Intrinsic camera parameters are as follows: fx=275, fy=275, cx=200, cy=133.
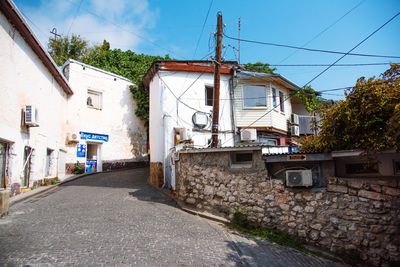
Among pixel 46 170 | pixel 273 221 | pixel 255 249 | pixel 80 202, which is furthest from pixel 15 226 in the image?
pixel 46 170

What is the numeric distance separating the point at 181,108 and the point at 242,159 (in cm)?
626

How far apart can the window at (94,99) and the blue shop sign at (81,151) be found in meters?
2.87

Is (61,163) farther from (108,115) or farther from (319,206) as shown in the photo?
(319,206)

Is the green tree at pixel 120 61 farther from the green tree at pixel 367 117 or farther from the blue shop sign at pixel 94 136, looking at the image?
the green tree at pixel 367 117

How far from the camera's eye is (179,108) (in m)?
14.4

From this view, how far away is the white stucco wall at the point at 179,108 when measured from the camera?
46.4 ft

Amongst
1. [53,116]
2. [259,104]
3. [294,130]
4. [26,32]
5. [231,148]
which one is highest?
[26,32]

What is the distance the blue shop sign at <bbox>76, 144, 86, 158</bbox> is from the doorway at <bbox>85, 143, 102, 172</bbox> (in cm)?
66

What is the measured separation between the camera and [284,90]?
17219 millimetres

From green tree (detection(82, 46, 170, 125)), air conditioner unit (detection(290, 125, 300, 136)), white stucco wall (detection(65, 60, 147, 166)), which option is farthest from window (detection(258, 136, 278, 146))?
white stucco wall (detection(65, 60, 147, 166))

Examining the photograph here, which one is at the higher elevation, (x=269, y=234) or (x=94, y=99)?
(x=94, y=99)

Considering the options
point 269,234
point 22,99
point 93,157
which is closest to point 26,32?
point 22,99

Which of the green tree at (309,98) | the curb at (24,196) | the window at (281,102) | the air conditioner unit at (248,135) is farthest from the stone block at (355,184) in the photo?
the green tree at (309,98)

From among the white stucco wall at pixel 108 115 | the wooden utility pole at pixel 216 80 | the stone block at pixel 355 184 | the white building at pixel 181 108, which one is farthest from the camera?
the white stucco wall at pixel 108 115
